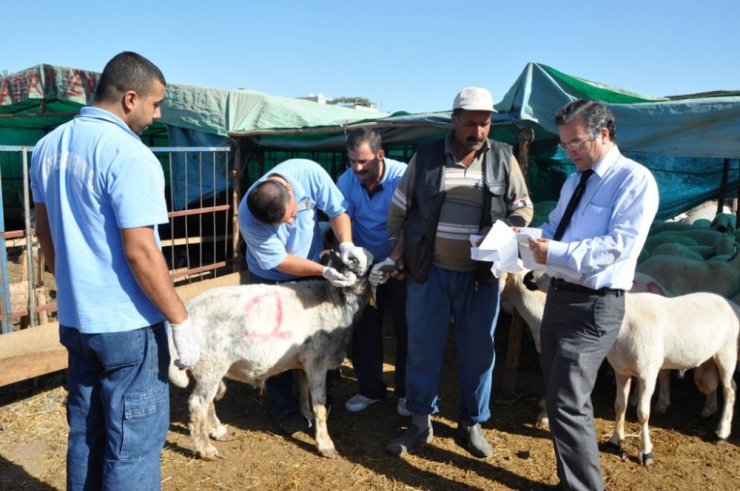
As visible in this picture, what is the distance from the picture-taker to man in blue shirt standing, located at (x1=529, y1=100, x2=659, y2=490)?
2594mm

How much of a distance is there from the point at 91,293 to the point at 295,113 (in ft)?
22.7

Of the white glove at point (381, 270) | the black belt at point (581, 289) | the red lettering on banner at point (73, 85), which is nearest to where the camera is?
the black belt at point (581, 289)

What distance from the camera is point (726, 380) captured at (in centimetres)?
412

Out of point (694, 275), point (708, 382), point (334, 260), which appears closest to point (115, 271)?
point (334, 260)

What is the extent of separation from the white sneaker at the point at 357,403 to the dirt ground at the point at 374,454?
55mm

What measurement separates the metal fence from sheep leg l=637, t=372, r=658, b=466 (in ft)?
16.8

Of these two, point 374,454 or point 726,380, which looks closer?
point 374,454

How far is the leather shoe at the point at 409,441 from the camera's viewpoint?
12.8 ft

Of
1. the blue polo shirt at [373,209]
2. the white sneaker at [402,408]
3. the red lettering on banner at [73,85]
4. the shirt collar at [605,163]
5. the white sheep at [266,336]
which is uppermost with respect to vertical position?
the red lettering on banner at [73,85]

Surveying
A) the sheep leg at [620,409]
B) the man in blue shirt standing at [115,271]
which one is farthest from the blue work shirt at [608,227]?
the man in blue shirt standing at [115,271]

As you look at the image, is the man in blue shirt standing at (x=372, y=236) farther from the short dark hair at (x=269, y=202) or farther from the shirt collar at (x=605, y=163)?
the shirt collar at (x=605, y=163)

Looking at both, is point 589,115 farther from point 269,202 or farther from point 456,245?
point 269,202

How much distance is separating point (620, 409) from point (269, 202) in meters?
2.95

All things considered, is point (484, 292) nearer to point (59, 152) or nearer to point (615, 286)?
point (615, 286)
